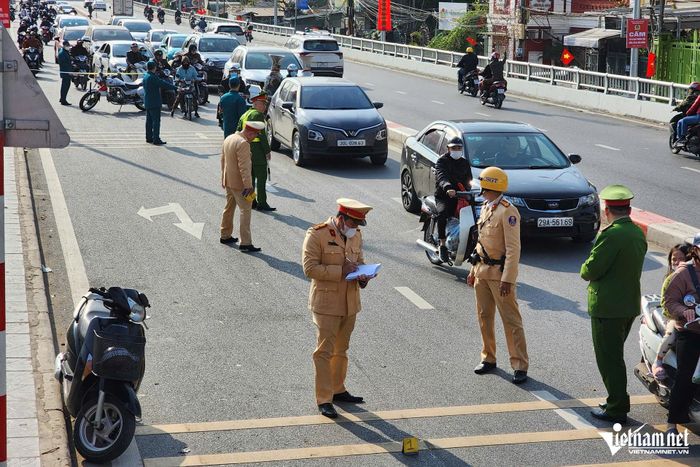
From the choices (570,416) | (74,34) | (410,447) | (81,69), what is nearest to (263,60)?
(81,69)

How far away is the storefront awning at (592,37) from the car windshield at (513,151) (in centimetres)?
3453

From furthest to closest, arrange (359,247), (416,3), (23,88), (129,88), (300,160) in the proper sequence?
1. (416,3)
2. (129,88)
3. (300,160)
4. (359,247)
5. (23,88)

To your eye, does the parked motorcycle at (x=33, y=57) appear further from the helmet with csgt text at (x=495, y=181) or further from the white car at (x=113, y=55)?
the helmet with csgt text at (x=495, y=181)

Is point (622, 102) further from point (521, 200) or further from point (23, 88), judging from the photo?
point (23, 88)

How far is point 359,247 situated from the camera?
8.59 metres

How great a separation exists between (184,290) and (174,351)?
2.38 m

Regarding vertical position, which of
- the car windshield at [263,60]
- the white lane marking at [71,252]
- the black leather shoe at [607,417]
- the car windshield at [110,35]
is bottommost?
the black leather shoe at [607,417]

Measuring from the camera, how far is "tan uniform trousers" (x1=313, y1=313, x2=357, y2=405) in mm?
8469

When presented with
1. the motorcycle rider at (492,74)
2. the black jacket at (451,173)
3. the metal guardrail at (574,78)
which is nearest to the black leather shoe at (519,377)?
the black jacket at (451,173)

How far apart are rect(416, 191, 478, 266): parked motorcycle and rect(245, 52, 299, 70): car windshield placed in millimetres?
19784

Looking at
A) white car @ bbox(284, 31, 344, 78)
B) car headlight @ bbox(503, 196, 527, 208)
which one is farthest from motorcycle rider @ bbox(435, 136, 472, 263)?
white car @ bbox(284, 31, 344, 78)

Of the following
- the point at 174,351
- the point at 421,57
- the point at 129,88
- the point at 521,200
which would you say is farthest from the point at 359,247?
the point at 421,57

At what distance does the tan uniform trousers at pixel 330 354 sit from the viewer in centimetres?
847

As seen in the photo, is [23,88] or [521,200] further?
[521,200]
